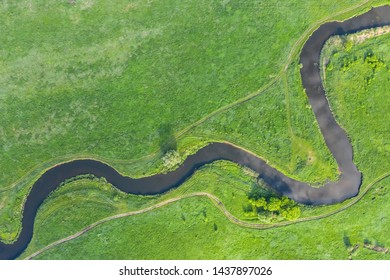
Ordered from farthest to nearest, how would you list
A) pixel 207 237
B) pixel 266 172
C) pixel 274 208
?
pixel 266 172
pixel 207 237
pixel 274 208

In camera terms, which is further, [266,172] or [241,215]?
[266,172]

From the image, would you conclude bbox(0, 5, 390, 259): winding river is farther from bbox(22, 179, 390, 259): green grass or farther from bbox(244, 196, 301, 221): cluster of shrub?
bbox(22, 179, 390, 259): green grass

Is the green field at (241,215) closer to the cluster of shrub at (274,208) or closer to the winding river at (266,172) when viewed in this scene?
the winding river at (266,172)

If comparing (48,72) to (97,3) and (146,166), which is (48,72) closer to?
(97,3)

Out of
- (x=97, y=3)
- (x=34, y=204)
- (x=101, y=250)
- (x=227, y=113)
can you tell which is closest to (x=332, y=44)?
(x=227, y=113)

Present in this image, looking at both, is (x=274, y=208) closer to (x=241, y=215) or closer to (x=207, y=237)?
(x=241, y=215)

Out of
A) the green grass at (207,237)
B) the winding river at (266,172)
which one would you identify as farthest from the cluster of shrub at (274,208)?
the green grass at (207,237)

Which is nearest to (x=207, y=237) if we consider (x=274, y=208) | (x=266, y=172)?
(x=274, y=208)
